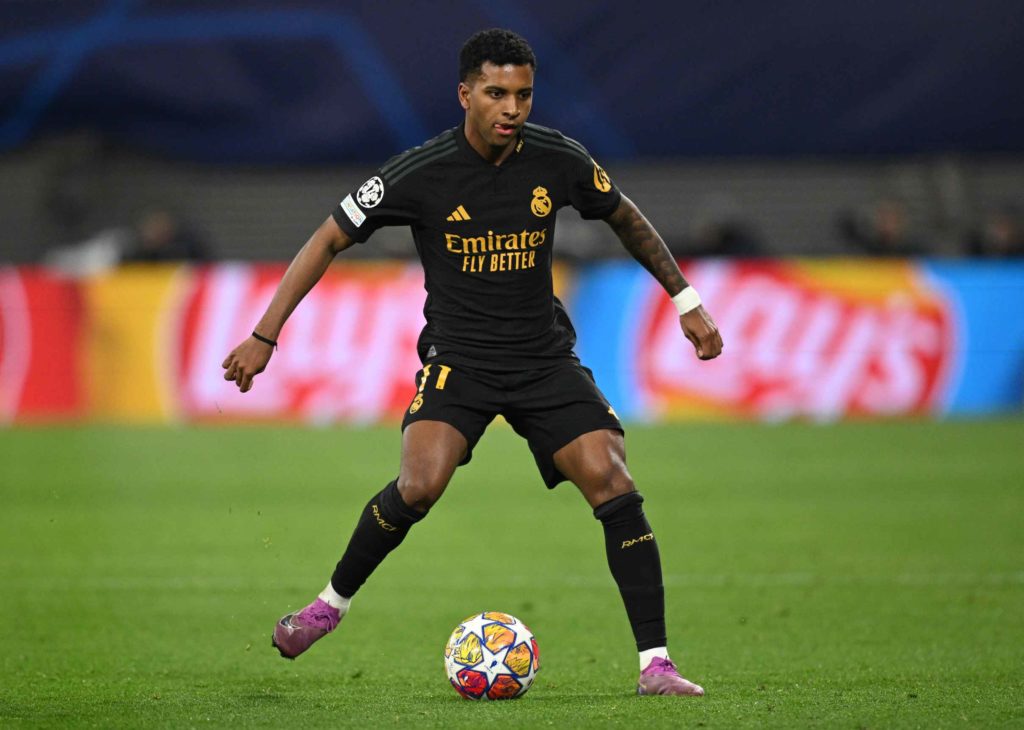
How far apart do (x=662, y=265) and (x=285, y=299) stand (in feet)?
4.29

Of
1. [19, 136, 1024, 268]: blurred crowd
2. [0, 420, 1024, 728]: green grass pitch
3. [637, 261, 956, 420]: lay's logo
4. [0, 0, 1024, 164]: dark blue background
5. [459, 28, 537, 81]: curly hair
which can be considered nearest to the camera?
[0, 420, 1024, 728]: green grass pitch

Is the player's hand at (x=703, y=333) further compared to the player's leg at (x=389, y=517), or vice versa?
the player's hand at (x=703, y=333)

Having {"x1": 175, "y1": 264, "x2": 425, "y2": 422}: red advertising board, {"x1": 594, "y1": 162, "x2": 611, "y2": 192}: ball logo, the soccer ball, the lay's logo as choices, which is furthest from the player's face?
the lay's logo

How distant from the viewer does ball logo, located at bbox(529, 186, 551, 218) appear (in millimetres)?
5712

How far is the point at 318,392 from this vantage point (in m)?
16.0

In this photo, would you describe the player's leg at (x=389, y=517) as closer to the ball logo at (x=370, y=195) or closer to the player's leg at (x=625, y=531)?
the player's leg at (x=625, y=531)

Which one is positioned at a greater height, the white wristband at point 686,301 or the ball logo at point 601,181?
the ball logo at point 601,181

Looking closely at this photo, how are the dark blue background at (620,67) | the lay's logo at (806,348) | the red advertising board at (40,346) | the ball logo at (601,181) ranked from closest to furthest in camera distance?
the ball logo at (601,181) < the red advertising board at (40,346) < the lay's logo at (806,348) < the dark blue background at (620,67)

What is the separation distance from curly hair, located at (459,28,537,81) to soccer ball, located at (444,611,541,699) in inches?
71.1

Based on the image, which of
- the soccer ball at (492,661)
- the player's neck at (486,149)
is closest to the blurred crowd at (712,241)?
the player's neck at (486,149)

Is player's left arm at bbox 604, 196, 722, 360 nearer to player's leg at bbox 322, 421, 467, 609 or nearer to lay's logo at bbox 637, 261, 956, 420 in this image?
player's leg at bbox 322, 421, 467, 609

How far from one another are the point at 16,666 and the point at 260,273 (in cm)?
1007

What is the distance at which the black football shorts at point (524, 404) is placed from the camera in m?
5.66

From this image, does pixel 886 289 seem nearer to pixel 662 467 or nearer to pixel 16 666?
pixel 662 467
